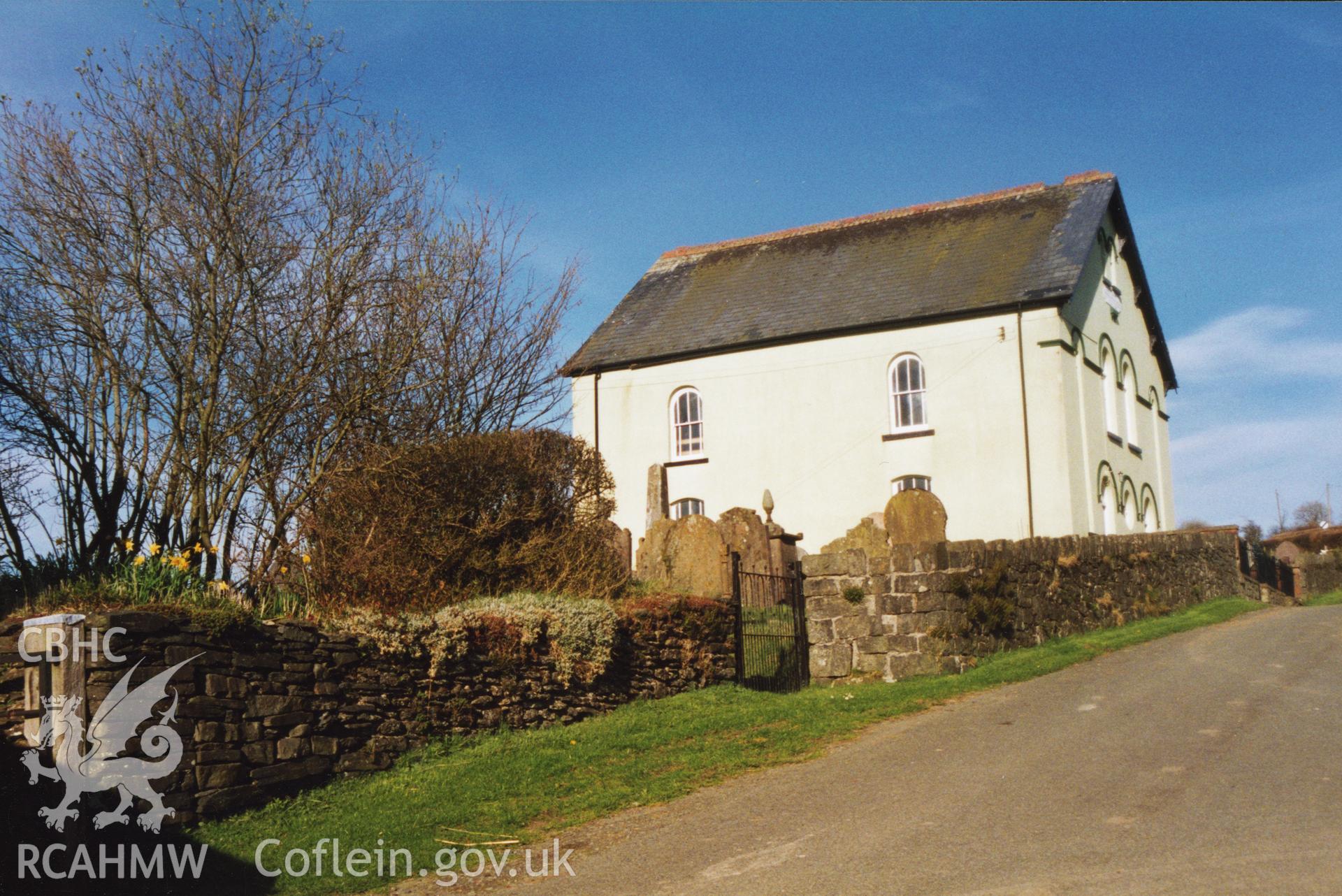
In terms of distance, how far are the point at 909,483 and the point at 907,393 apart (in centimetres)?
212

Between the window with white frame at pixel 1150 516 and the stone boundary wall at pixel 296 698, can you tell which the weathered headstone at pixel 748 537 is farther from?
the window with white frame at pixel 1150 516

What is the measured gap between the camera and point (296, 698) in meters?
10.1

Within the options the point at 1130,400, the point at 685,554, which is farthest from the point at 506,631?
the point at 1130,400

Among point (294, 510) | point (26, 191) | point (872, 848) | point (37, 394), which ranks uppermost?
point (26, 191)

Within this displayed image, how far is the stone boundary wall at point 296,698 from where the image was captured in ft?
29.5

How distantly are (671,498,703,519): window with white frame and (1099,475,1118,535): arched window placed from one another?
31.4 ft

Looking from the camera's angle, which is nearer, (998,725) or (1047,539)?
(998,725)

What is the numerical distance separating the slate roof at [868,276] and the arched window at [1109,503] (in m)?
4.97

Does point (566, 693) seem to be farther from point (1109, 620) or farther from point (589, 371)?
point (589, 371)

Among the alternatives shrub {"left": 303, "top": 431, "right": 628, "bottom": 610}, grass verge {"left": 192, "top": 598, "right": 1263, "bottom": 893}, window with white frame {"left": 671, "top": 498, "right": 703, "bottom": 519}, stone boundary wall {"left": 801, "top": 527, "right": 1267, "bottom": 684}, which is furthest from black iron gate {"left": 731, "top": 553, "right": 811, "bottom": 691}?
window with white frame {"left": 671, "top": 498, "right": 703, "bottom": 519}

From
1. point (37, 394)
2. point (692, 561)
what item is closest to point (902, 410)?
point (692, 561)

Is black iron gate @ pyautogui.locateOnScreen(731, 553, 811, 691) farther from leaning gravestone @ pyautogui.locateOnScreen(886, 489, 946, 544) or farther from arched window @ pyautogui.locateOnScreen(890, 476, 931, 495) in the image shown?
arched window @ pyautogui.locateOnScreen(890, 476, 931, 495)

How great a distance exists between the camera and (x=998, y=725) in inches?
446

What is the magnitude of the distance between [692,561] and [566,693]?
251 inches
